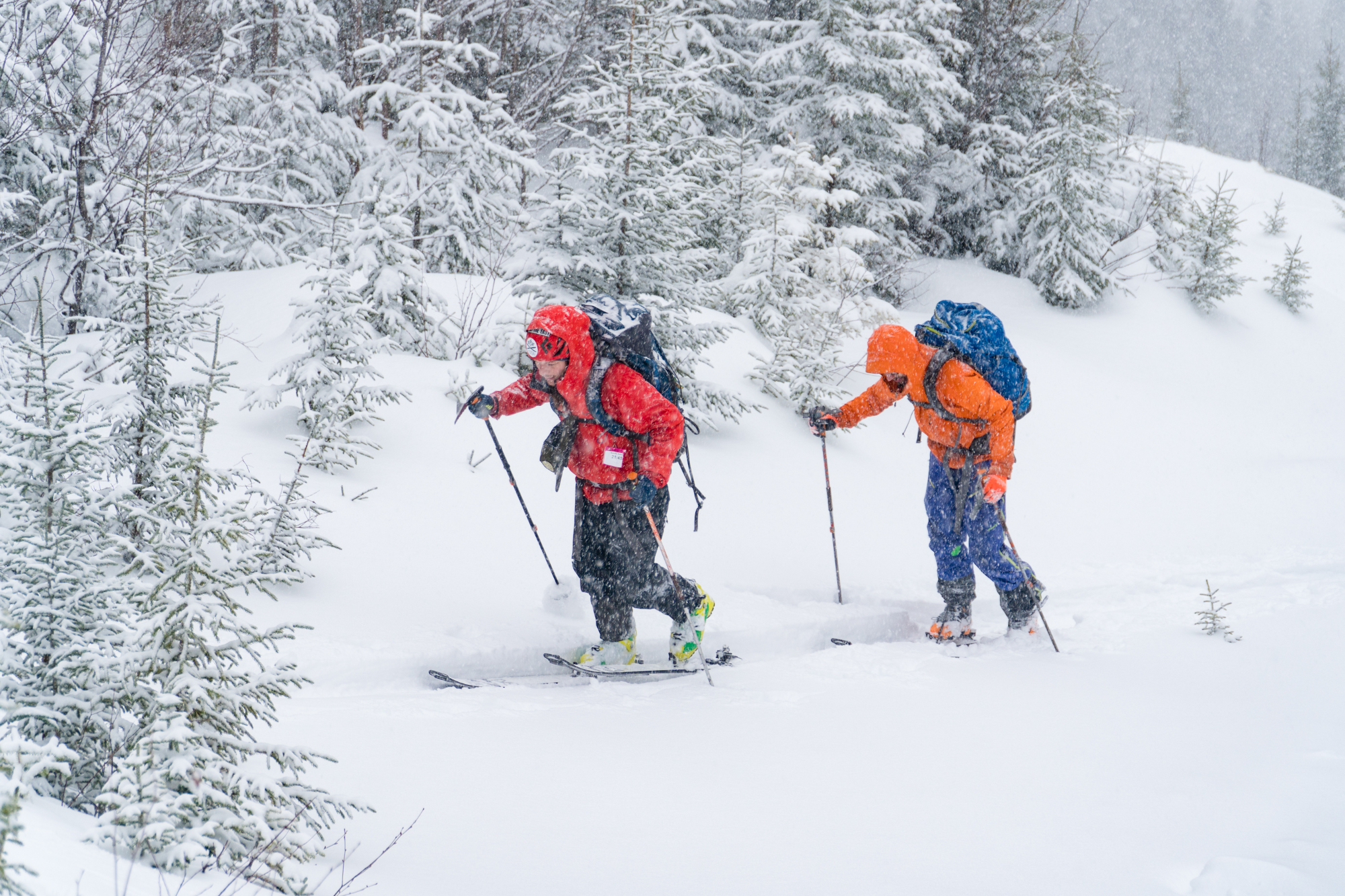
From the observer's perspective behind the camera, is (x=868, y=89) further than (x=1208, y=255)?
No

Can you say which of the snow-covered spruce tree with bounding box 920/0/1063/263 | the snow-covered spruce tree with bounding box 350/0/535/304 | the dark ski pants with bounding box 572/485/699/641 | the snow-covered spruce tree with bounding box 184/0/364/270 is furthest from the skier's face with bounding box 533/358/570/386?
the snow-covered spruce tree with bounding box 920/0/1063/263

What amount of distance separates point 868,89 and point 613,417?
13715 millimetres

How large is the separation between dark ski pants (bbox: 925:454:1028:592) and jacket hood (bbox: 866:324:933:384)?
726 mm

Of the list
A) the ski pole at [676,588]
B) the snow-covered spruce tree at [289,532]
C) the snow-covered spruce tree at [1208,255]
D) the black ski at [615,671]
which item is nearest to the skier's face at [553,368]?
the ski pole at [676,588]

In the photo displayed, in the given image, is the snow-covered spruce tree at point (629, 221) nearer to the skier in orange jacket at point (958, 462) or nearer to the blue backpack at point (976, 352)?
the skier in orange jacket at point (958, 462)

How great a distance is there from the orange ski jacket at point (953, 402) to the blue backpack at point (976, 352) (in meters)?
0.05

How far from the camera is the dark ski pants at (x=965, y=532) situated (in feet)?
18.2

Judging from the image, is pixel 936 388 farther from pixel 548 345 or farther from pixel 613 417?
pixel 548 345

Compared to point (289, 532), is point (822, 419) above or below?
above

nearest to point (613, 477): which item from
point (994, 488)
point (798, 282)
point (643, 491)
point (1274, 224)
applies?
point (643, 491)

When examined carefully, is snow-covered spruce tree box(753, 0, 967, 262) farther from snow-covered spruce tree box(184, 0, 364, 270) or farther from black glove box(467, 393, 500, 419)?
black glove box(467, 393, 500, 419)

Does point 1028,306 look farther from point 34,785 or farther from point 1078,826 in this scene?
point 34,785

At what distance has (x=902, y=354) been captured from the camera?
5352mm

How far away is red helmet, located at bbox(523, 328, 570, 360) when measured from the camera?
436 cm
